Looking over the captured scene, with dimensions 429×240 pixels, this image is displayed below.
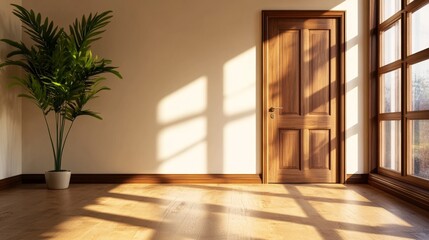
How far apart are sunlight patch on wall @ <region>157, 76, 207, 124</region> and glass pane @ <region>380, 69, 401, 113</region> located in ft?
7.03

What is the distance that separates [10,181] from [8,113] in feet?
2.65

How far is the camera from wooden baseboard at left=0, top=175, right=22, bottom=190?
210 inches

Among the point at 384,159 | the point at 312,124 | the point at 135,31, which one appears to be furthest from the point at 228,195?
the point at 135,31

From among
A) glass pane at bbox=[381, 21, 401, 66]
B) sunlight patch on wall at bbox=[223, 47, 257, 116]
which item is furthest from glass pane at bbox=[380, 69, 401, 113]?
sunlight patch on wall at bbox=[223, 47, 257, 116]

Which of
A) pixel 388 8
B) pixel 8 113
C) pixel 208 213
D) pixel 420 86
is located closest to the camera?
pixel 208 213

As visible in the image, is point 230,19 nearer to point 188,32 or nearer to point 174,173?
point 188,32

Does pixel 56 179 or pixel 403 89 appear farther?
pixel 56 179

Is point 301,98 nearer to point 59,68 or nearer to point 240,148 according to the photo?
point 240,148

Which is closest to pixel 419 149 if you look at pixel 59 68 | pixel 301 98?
pixel 301 98

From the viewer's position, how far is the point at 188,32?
230 inches

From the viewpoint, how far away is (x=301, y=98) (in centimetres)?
581

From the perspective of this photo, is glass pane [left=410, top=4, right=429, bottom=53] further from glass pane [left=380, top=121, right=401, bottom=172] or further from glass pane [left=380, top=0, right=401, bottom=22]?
glass pane [left=380, top=121, right=401, bottom=172]

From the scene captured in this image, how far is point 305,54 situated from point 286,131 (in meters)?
1.00

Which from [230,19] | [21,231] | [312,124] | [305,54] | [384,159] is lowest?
[21,231]
